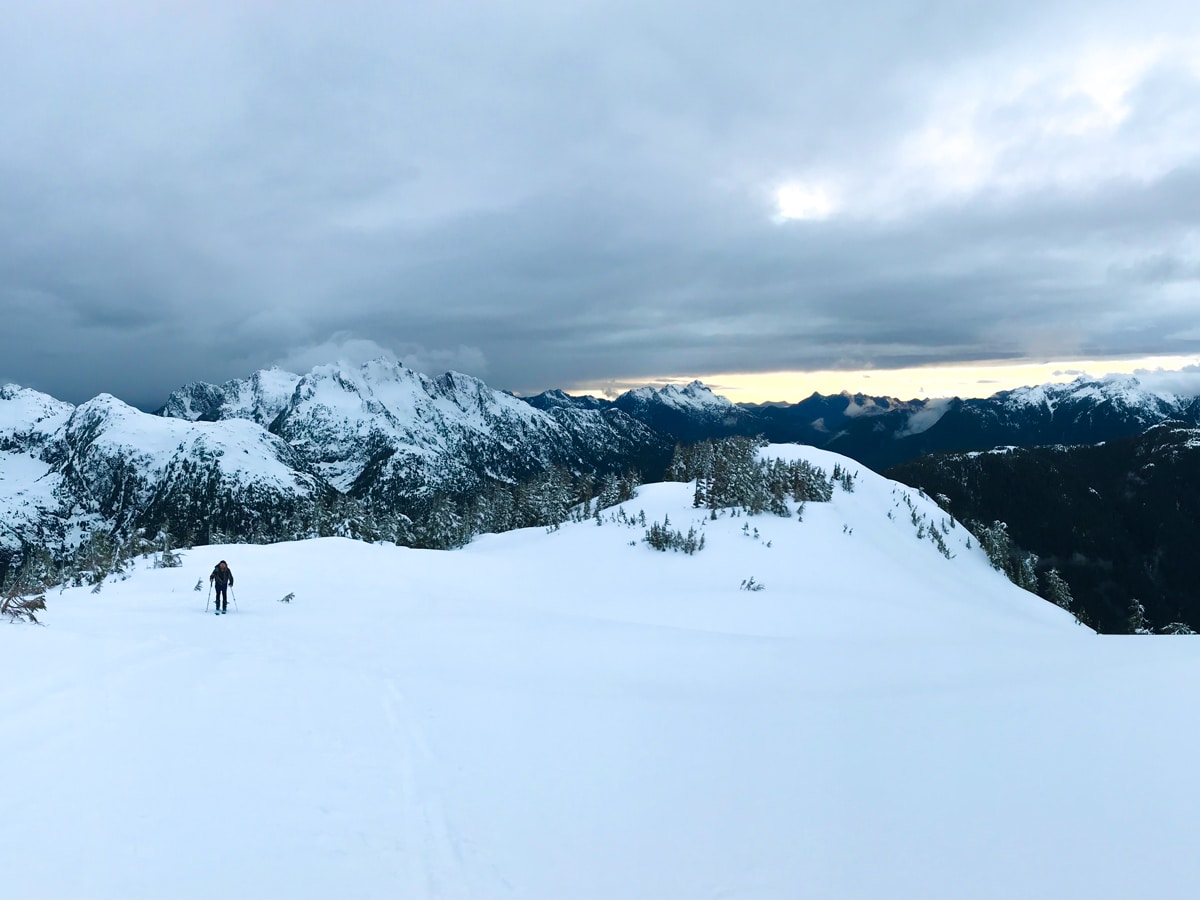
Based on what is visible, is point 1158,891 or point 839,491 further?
point 839,491

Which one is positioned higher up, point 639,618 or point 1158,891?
point 1158,891

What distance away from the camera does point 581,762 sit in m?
8.39

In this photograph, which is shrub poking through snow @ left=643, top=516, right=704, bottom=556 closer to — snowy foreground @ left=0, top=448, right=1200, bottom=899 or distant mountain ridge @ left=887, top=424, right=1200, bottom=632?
snowy foreground @ left=0, top=448, right=1200, bottom=899

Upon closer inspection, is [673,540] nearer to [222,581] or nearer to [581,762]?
[222,581]

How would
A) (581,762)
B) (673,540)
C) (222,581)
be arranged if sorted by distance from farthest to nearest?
(673,540)
(222,581)
(581,762)

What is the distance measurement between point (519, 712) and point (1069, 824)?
7.29 metres

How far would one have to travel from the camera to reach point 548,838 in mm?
6664

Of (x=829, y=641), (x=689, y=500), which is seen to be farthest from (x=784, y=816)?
(x=689, y=500)

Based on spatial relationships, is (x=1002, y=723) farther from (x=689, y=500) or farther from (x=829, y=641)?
(x=689, y=500)

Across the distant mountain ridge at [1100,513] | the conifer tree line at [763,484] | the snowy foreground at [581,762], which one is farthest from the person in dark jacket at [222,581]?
the distant mountain ridge at [1100,513]

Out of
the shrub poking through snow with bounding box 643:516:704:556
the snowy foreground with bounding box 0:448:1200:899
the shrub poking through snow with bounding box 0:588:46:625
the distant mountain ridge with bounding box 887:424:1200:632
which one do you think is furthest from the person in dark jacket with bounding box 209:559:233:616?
the distant mountain ridge with bounding box 887:424:1200:632

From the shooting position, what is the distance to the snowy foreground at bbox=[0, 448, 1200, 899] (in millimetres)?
5738

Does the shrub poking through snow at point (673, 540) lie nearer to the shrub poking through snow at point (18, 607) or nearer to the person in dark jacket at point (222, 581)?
the person in dark jacket at point (222, 581)

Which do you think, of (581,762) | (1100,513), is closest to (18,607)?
(581,762)
